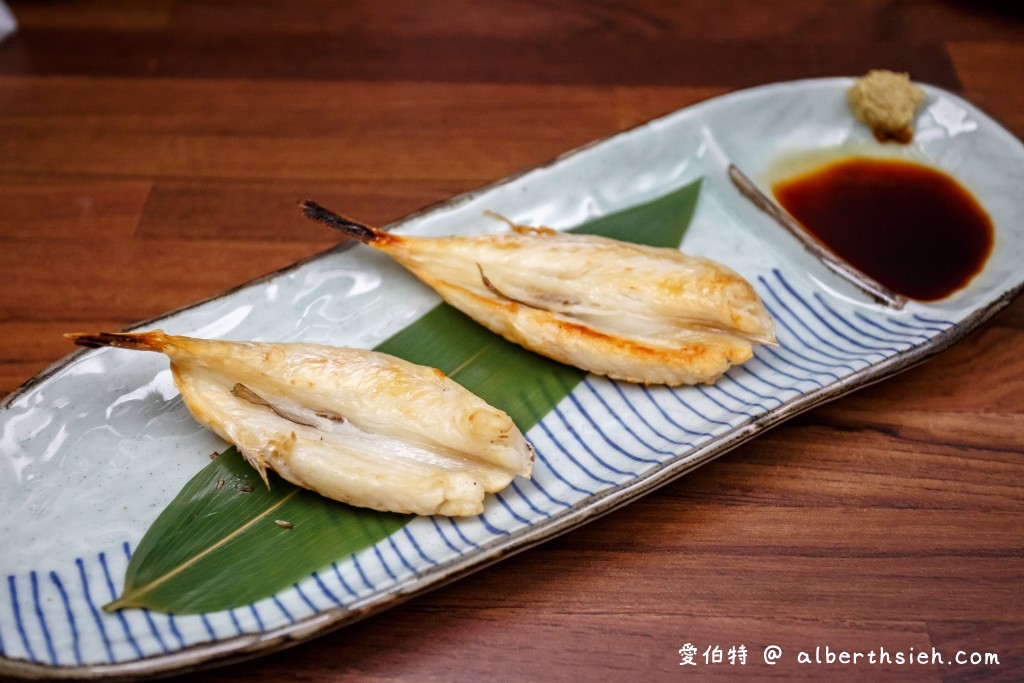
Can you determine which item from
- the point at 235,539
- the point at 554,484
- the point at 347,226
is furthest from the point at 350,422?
the point at 347,226

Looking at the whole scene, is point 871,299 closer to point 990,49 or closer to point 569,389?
point 569,389

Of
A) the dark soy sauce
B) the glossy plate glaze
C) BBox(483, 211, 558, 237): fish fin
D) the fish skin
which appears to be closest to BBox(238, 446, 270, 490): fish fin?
the fish skin

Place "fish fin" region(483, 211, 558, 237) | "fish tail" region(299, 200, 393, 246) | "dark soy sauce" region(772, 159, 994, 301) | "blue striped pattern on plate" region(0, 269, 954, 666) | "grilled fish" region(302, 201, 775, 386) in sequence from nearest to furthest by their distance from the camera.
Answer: "blue striped pattern on plate" region(0, 269, 954, 666) → "grilled fish" region(302, 201, 775, 386) → "fish tail" region(299, 200, 393, 246) → "fish fin" region(483, 211, 558, 237) → "dark soy sauce" region(772, 159, 994, 301)

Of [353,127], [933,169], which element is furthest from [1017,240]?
[353,127]

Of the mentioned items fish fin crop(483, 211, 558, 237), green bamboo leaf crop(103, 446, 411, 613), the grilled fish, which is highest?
fish fin crop(483, 211, 558, 237)

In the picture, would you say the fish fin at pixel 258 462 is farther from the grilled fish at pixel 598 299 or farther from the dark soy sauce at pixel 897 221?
the dark soy sauce at pixel 897 221

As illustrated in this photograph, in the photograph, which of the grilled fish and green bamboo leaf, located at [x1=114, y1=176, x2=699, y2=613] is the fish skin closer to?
green bamboo leaf, located at [x1=114, y1=176, x2=699, y2=613]
